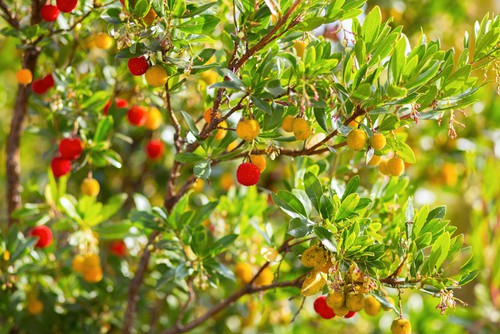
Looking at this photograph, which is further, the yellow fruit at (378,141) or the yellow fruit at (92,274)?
the yellow fruit at (92,274)

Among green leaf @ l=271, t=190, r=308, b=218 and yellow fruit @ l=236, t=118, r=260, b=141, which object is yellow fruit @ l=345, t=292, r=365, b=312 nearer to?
green leaf @ l=271, t=190, r=308, b=218

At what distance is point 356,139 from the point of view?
0.86 metres

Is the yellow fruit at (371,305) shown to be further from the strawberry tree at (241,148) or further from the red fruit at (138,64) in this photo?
the red fruit at (138,64)

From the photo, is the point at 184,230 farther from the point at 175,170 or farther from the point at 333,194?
the point at 333,194

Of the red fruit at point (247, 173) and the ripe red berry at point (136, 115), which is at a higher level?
the red fruit at point (247, 173)

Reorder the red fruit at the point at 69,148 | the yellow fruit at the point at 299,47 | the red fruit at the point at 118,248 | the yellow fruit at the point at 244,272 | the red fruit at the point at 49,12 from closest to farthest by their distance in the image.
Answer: the yellow fruit at the point at 299,47, the red fruit at the point at 49,12, the red fruit at the point at 69,148, the yellow fruit at the point at 244,272, the red fruit at the point at 118,248

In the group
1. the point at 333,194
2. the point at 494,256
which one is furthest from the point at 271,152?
the point at 494,256

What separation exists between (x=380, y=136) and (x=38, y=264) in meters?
0.89

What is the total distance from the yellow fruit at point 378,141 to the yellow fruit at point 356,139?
2cm

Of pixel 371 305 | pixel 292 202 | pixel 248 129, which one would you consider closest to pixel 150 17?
pixel 248 129

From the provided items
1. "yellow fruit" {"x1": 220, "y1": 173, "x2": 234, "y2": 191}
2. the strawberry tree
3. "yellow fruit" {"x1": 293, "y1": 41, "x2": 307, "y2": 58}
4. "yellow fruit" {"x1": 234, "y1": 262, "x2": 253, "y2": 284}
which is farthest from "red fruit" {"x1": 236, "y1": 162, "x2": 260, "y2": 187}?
"yellow fruit" {"x1": 220, "y1": 173, "x2": 234, "y2": 191}

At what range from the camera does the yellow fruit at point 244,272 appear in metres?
1.34

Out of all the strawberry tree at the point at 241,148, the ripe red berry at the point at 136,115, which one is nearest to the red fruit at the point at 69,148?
the strawberry tree at the point at 241,148

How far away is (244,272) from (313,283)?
414 millimetres
